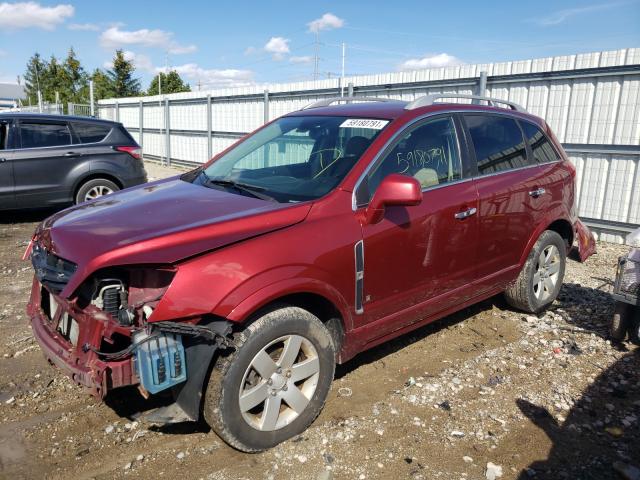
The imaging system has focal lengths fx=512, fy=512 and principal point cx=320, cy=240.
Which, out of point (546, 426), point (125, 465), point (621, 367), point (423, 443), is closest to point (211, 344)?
point (125, 465)

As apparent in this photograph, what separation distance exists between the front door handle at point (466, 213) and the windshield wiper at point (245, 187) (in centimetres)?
139

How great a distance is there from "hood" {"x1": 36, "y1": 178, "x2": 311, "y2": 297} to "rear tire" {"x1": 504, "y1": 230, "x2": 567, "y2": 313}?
264 cm

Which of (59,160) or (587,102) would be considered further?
(59,160)

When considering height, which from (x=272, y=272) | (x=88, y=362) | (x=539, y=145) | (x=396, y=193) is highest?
(x=539, y=145)

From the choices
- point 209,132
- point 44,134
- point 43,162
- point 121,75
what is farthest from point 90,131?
point 121,75

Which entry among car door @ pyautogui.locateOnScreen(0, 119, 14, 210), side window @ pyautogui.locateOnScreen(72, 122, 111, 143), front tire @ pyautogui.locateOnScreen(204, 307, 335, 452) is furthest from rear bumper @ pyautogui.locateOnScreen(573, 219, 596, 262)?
car door @ pyautogui.locateOnScreen(0, 119, 14, 210)

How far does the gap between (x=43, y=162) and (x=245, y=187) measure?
19.9 feet

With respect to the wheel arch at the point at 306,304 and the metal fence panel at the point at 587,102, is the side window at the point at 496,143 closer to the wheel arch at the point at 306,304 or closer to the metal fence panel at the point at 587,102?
the wheel arch at the point at 306,304

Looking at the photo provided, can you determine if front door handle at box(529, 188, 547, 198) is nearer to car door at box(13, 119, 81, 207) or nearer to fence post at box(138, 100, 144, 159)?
car door at box(13, 119, 81, 207)

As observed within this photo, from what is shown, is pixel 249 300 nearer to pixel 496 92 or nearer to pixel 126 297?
pixel 126 297

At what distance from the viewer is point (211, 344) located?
2.52 meters

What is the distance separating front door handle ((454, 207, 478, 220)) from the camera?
12.1 ft

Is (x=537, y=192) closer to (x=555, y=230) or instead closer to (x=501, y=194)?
(x=501, y=194)

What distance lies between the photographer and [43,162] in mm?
8039
